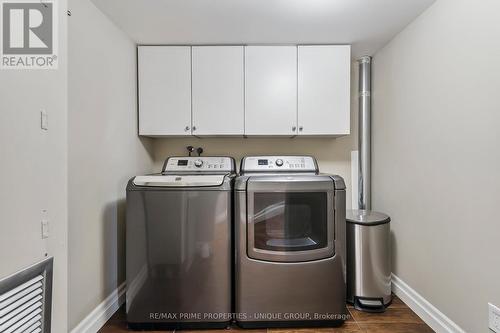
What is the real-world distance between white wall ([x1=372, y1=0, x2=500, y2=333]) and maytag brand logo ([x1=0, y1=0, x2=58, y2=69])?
1954 mm

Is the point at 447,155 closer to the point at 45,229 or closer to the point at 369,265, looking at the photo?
the point at 369,265

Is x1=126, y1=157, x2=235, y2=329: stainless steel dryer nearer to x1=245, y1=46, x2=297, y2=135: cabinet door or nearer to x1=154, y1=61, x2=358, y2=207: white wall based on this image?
x1=245, y1=46, x2=297, y2=135: cabinet door

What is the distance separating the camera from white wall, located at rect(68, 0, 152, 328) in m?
1.52

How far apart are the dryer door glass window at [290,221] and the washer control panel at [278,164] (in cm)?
54

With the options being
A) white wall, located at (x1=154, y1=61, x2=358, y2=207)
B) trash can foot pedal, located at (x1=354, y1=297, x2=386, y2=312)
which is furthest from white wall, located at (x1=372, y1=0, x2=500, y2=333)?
white wall, located at (x1=154, y1=61, x2=358, y2=207)

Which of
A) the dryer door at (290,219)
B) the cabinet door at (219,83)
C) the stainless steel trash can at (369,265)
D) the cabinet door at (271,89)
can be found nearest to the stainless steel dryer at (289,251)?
the dryer door at (290,219)

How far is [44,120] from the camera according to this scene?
98 cm

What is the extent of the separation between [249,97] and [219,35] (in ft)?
1.73

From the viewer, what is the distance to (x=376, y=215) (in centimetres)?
213

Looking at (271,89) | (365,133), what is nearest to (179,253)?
(271,89)

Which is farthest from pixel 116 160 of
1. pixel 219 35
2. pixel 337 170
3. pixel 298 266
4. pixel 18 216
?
pixel 337 170

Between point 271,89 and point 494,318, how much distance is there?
6.39 feet

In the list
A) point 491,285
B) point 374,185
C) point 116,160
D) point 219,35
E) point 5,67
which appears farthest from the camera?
point 374,185

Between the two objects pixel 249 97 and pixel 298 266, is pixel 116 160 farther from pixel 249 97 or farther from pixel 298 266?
pixel 298 266
